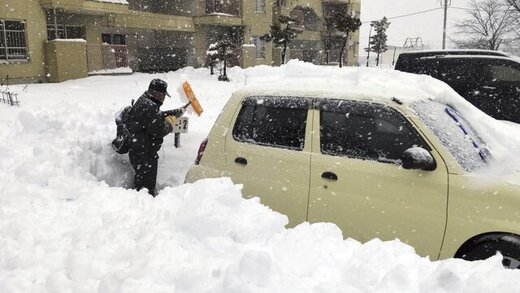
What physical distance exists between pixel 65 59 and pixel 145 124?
625 inches

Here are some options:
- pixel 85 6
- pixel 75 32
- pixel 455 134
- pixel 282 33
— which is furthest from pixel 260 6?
pixel 455 134

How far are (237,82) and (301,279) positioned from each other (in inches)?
769

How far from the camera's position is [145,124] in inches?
213

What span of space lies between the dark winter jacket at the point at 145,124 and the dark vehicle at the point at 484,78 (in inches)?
193

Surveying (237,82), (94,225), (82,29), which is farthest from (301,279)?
(82,29)

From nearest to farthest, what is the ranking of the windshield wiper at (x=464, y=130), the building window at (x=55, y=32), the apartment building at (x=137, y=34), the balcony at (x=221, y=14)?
the windshield wiper at (x=464, y=130) < the apartment building at (x=137, y=34) < the building window at (x=55, y=32) < the balcony at (x=221, y=14)

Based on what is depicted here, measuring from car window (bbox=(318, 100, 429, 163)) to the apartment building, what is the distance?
1707 centimetres

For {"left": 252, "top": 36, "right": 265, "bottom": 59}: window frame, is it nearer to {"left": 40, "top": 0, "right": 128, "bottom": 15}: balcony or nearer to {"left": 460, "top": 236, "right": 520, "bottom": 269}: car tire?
{"left": 40, "top": 0, "right": 128, "bottom": 15}: balcony

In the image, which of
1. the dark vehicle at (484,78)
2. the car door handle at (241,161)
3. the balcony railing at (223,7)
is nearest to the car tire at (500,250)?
the car door handle at (241,161)

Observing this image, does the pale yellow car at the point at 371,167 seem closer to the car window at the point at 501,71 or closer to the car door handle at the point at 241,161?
the car door handle at the point at 241,161

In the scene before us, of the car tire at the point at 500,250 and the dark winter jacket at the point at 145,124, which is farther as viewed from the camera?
the dark winter jacket at the point at 145,124

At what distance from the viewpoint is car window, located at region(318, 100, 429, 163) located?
3.69m

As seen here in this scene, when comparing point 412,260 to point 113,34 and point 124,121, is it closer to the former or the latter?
point 124,121

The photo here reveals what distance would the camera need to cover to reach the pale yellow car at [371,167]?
134 inches
